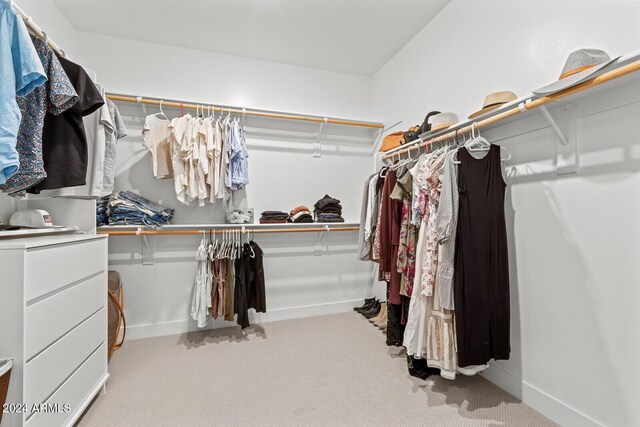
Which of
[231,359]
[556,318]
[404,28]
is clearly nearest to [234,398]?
[231,359]

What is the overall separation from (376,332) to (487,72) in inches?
88.6

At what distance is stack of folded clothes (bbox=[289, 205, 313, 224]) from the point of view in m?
2.97

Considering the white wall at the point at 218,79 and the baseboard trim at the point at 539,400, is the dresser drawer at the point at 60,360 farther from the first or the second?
the baseboard trim at the point at 539,400

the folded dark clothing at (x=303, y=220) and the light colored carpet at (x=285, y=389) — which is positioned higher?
the folded dark clothing at (x=303, y=220)

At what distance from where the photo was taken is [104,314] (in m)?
1.79

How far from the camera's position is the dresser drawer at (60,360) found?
114cm

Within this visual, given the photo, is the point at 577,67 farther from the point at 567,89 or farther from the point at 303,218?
the point at 303,218

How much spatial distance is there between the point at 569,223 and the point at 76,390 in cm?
259

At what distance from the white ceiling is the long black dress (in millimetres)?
1567

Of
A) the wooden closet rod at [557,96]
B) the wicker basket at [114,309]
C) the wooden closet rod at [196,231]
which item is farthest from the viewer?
the wooden closet rod at [196,231]

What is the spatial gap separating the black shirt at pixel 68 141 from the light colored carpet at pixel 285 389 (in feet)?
4.13

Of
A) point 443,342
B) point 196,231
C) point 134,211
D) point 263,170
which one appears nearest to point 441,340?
point 443,342

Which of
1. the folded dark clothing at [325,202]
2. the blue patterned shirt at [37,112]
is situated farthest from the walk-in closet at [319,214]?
the folded dark clothing at [325,202]

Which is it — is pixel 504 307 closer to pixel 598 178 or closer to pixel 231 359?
pixel 598 178
